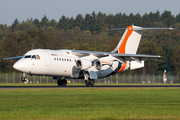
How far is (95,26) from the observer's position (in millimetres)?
171500

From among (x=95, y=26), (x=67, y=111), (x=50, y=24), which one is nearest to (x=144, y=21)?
(x=95, y=26)

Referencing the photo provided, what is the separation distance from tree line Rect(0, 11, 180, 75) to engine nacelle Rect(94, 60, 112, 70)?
6.01m

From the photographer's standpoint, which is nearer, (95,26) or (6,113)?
(6,113)

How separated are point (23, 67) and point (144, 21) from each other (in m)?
162

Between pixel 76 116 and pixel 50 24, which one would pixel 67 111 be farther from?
pixel 50 24

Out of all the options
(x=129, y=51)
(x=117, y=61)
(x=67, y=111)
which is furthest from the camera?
(x=129, y=51)

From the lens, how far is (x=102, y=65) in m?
34.2

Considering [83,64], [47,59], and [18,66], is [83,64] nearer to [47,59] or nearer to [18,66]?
[47,59]

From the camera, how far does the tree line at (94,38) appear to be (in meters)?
70.5

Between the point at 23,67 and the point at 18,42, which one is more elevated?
the point at 18,42

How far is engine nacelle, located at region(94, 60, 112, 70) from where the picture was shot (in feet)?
111

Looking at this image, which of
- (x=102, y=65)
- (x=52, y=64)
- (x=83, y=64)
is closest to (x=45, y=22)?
(x=102, y=65)

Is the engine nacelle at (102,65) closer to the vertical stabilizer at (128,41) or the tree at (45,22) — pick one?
the vertical stabilizer at (128,41)

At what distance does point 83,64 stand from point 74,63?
5.07ft
